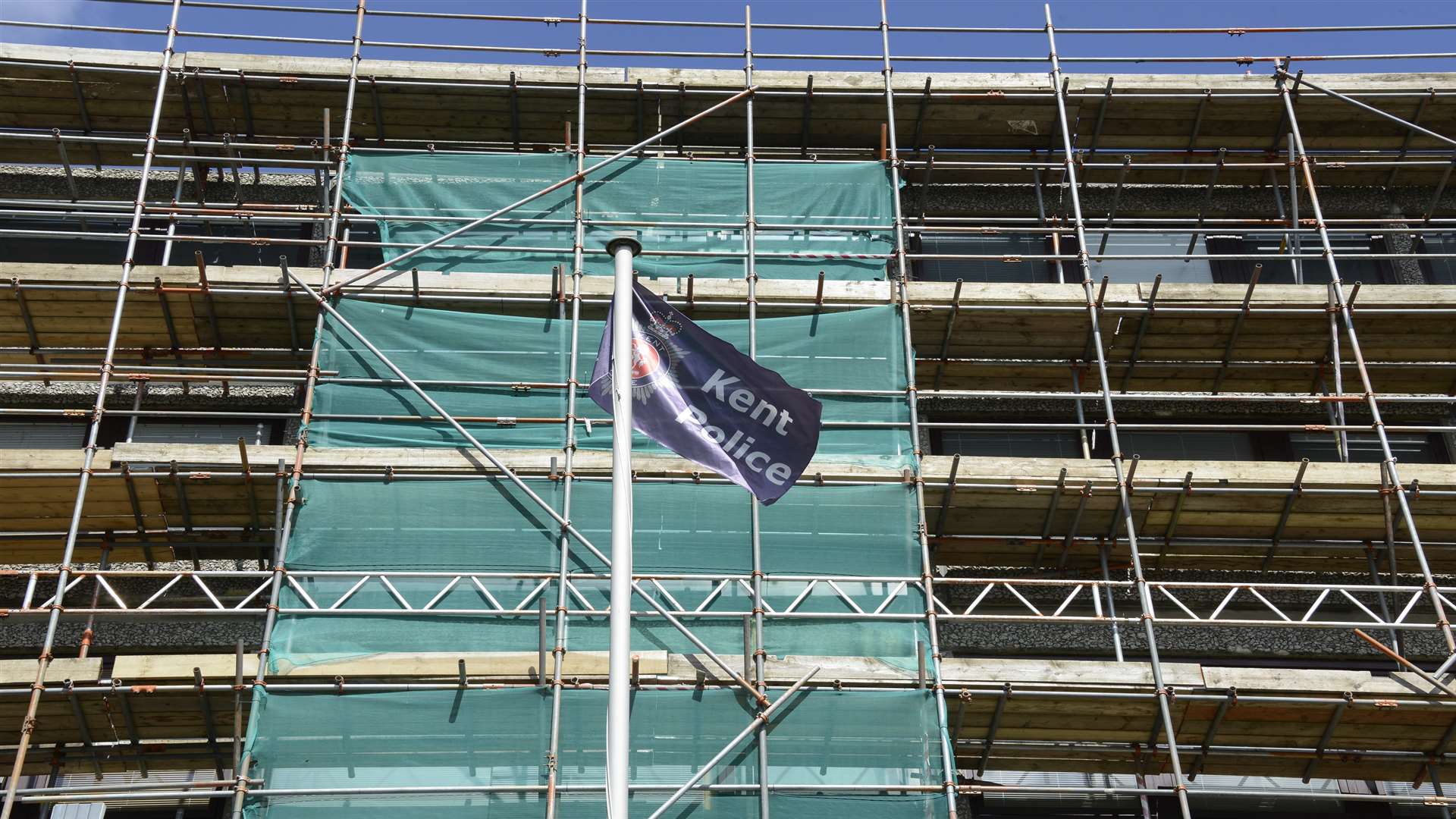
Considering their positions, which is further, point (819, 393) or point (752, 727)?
point (819, 393)

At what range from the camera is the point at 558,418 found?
61.9 feet

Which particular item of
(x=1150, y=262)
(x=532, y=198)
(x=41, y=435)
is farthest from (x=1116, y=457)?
(x=41, y=435)

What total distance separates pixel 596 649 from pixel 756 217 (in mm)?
6851

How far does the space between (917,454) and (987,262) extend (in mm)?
6034

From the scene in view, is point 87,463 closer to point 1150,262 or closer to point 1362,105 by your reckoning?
Answer: point 1150,262

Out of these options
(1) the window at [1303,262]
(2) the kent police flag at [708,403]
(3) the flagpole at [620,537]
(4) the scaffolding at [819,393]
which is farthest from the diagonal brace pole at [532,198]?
(1) the window at [1303,262]

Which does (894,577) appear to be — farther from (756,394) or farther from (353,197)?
(353,197)

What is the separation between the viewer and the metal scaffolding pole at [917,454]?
16281mm

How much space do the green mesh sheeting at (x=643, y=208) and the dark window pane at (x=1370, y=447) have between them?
6.71 m

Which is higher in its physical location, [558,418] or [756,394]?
[558,418]

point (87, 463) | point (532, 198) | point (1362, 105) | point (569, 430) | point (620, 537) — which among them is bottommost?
point (620, 537)

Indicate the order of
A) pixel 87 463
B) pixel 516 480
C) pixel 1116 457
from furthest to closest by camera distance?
pixel 1116 457
pixel 87 463
pixel 516 480

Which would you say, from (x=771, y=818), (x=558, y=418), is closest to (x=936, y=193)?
(x=558, y=418)

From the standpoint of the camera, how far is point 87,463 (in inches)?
707
